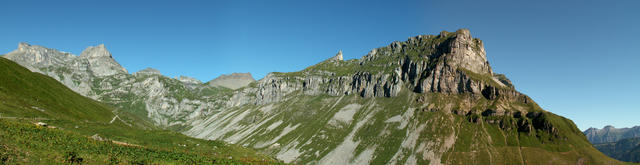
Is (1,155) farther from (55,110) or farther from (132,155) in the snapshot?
(55,110)

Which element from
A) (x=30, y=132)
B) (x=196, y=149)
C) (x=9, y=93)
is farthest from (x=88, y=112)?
(x=30, y=132)

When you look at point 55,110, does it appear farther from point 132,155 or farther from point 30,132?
point 132,155

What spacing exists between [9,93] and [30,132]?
90.9m

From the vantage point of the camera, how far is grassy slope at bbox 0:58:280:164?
49656 millimetres

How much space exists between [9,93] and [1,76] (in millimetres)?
23326

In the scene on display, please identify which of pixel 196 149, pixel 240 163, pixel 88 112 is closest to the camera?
pixel 240 163

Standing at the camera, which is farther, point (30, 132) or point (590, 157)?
point (590, 157)

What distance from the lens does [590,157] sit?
18938 cm

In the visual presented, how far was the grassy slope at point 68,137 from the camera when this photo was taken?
1955 inches

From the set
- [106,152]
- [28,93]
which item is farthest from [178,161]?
[28,93]

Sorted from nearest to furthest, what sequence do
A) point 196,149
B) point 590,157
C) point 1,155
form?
point 1,155 < point 196,149 < point 590,157

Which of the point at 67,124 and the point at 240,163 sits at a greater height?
→ the point at 67,124

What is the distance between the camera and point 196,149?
85.9 m

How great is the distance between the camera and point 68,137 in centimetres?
6103
